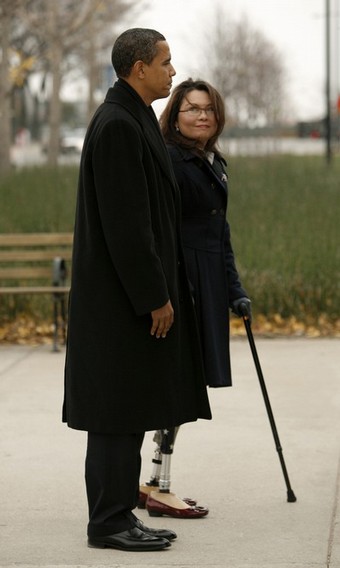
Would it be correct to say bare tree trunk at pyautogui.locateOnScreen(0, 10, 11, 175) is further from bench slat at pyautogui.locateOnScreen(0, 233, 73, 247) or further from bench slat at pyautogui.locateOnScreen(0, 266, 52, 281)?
bench slat at pyautogui.locateOnScreen(0, 266, 52, 281)

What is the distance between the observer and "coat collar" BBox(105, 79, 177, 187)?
492cm

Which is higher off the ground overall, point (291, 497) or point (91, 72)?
point (91, 72)

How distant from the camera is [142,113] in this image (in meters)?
4.95

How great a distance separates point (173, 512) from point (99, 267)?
1270mm

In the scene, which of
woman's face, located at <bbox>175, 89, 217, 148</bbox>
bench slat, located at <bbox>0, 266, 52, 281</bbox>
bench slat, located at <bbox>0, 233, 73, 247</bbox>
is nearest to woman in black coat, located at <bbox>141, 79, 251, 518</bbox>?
woman's face, located at <bbox>175, 89, 217, 148</bbox>

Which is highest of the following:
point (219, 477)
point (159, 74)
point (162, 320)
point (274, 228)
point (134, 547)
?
point (159, 74)

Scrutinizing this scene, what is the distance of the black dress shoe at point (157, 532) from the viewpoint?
5180 mm

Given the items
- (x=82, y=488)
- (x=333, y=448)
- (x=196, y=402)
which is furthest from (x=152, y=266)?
(x=333, y=448)

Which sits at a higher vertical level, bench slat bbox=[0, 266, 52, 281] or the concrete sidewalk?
bench slat bbox=[0, 266, 52, 281]

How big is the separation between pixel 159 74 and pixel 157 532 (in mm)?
1675

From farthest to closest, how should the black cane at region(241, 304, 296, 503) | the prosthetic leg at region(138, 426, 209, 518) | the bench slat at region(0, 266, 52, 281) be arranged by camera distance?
1. the bench slat at region(0, 266, 52, 281)
2. the black cane at region(241, 304, 296, 503)
3. the prosthetic leg at region(138, 426, 209, 518)

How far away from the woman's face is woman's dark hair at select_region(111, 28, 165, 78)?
23.3 inches

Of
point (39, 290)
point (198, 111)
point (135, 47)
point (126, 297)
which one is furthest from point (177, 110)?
point (39, 290)

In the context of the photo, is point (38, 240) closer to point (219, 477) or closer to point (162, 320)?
point (219, 477)
